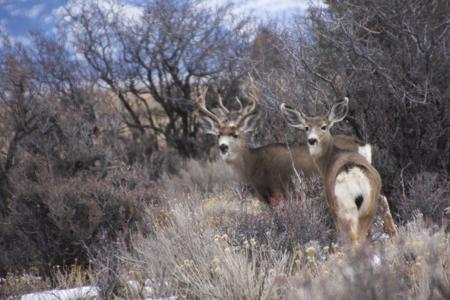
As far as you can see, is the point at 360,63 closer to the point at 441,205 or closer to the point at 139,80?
the point at 441,205

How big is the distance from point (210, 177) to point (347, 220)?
8.96 metres

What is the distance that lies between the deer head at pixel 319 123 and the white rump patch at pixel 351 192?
1.42 m

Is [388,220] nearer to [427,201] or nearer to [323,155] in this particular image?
[427,201]

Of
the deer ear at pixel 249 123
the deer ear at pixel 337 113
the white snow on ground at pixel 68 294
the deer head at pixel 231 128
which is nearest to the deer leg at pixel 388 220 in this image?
the deer ear at pixel 337 113

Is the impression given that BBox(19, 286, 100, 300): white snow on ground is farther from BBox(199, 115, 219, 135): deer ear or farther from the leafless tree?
the leafless tree

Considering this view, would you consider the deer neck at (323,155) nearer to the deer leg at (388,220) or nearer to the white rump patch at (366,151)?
the white rump patch at (366,151)

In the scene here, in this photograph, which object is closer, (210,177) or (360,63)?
(360,63)

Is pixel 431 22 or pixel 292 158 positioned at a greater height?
pixel 431 22

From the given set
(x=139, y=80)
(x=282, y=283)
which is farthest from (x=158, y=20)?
(x=282, y=283)

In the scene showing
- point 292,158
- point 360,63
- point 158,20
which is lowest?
point 292,158

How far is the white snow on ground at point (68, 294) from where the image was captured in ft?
20.8

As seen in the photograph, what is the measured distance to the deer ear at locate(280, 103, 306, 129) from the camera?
8344 mm

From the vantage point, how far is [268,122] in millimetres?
13133

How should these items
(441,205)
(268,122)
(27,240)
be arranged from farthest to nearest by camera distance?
(268,122)
(27,240)
(441,205)
